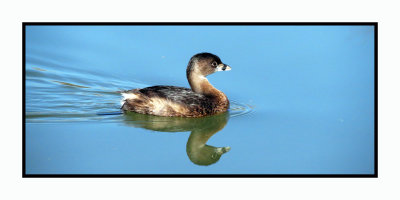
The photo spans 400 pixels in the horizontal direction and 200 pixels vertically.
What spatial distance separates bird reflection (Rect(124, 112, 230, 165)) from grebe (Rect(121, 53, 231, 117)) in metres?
0.10

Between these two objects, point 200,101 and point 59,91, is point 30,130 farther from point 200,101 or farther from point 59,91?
point 200,101

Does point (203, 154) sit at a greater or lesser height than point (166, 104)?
lesser

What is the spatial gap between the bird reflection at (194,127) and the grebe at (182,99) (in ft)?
0.34

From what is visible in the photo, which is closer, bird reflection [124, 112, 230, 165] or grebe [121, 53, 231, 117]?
bird reflection [124, 112, 230, 165]

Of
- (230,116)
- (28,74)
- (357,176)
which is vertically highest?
(28,74)

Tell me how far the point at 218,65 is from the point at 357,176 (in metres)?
3.76

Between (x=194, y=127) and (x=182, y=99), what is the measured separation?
0.55 meters

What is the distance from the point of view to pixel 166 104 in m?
8.80

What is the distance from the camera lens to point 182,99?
8852 mm

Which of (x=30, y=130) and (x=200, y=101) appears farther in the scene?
(x=200, y=101)

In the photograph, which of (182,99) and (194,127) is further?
(182,99)

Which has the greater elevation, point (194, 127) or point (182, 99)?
point (182, 99)

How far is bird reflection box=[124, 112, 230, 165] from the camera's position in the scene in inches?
300
